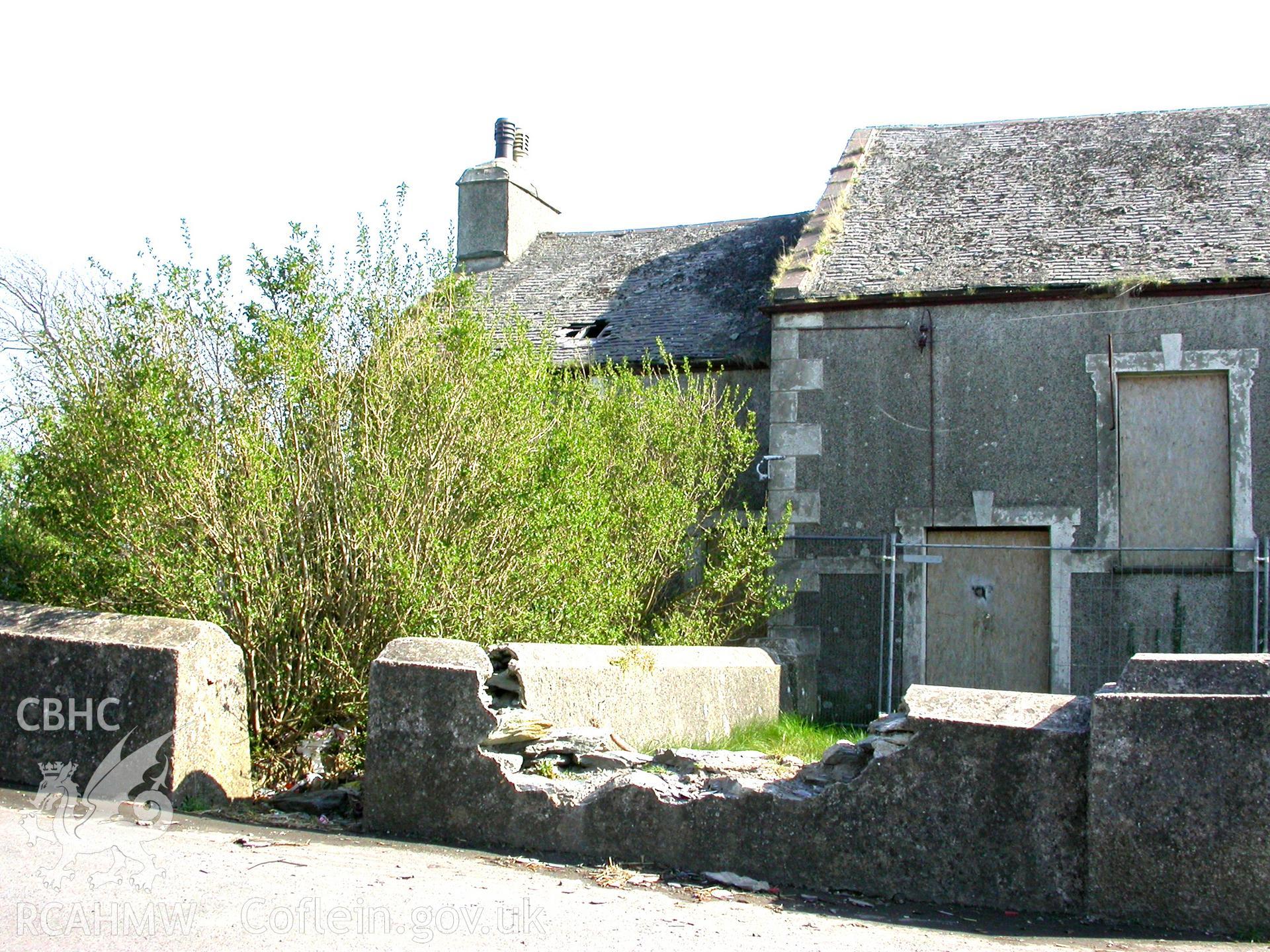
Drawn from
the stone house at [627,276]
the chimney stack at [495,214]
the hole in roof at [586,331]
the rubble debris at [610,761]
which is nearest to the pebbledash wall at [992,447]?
the stone house at [627,276]

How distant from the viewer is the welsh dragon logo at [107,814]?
4.54m

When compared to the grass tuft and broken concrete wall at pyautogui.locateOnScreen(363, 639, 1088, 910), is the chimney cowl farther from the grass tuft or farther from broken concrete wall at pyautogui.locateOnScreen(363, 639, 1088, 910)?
broken concrete wall at pyautogui.locateOnScreen(363, 639, 1088, 910)

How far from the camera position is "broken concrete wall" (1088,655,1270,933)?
4.29 metres

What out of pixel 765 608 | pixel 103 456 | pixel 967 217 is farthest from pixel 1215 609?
pixel 103 456

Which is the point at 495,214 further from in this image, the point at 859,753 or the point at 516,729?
the point at 859,753

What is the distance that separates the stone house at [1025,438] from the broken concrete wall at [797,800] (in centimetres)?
574

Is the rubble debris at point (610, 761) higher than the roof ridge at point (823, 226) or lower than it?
lower

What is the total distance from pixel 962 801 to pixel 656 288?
455 inches

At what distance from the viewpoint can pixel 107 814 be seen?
555 cm

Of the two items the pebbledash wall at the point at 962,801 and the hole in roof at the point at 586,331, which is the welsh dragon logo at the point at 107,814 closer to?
the pebbledash wall at the point at 962,801

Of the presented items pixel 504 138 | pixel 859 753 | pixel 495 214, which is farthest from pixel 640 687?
pixel 504 138

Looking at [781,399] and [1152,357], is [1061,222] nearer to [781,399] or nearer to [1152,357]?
[1152,357]

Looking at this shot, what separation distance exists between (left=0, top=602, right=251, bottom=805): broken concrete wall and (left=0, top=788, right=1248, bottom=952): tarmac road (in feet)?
2.46

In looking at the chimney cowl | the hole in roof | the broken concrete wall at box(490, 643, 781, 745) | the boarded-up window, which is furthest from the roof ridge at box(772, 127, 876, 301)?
the chimney cowl
